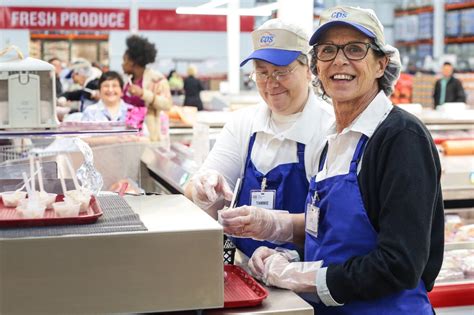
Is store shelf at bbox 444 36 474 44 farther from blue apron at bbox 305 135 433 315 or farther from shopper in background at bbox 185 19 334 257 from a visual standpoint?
blue apron at bbox 305 135 433 315

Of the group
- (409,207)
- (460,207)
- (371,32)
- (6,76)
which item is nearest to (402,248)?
(409,207)

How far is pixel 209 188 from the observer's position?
2.65m

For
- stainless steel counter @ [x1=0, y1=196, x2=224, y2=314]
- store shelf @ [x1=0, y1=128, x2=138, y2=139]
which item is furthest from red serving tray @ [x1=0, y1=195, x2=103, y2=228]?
store shelf @ [x1=0, y1=128, x2=138, y2=139]

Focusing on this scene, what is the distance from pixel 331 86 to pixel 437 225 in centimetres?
51

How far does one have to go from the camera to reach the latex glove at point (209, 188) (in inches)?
104

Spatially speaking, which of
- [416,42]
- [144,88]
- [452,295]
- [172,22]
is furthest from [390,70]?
[416,42]

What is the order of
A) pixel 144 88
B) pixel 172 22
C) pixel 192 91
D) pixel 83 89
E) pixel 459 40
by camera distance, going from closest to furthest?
pixel 144 88 → pixel 83 89 → pixel 192 91 → pixel 459 40 → pixel 172 22

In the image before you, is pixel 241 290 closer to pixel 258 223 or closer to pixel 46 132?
pixel 258 223

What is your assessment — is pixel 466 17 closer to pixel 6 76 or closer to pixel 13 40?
pixel 13 40

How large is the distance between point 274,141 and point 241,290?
3.00ft

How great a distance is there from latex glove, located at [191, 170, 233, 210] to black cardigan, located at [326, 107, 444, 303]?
731 millimetres

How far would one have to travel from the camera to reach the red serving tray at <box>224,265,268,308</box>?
6.08 ft

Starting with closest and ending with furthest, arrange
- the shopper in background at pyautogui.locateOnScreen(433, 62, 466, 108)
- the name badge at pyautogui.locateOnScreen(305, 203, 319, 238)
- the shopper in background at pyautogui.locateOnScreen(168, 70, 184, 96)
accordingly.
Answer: the name badge at pyautogui.locateOnScreen(305, 203, 319, 238) → the shopper in background at pyautogui.locateOnScreen(433, 62, 466, 108) → the shopper in background at pyautogui.locateOnScreen(168, 70, 184, 96)

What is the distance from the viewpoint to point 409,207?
6.25 ft
